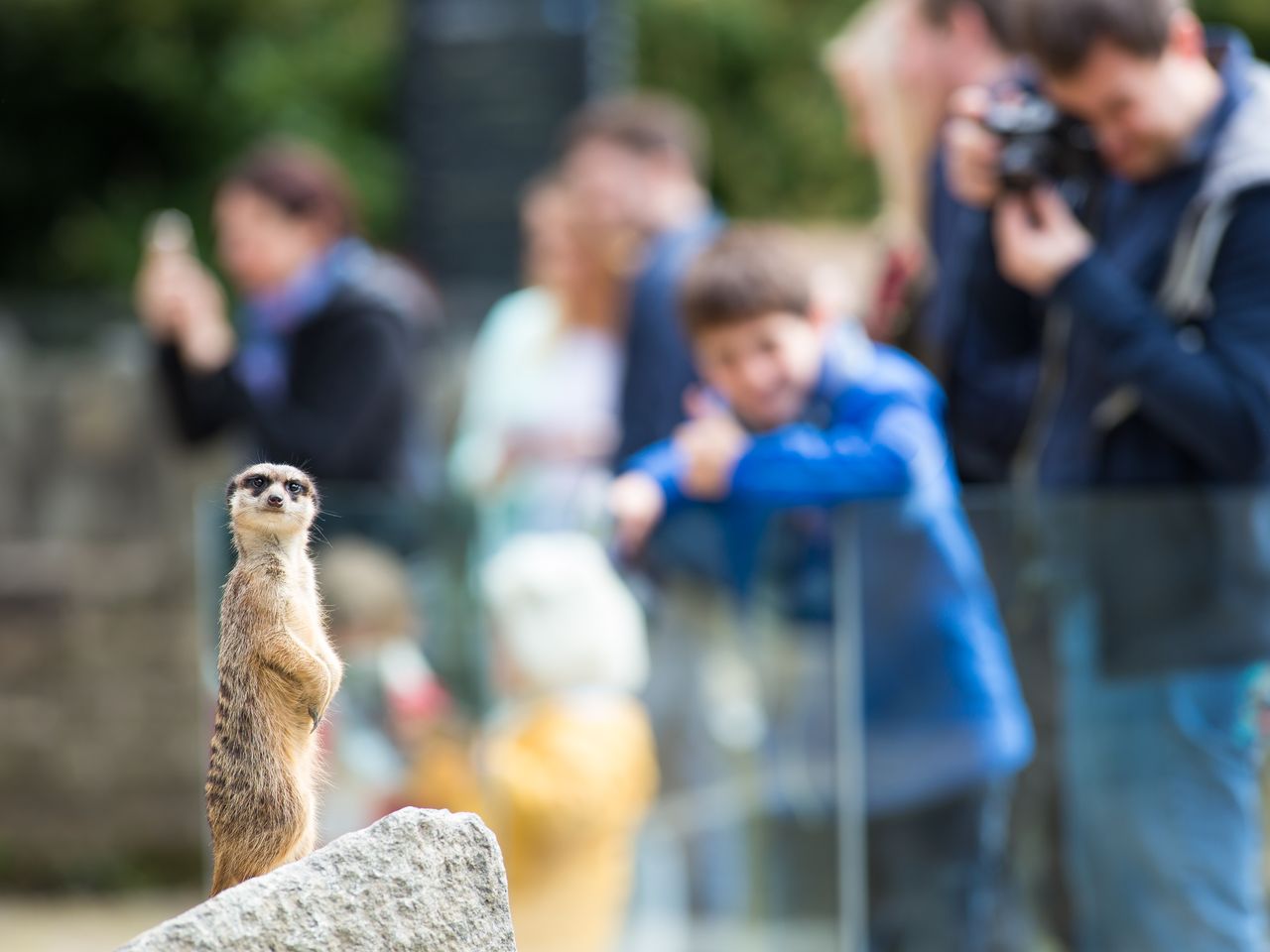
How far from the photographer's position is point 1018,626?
3332mm

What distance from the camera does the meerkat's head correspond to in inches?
66.5

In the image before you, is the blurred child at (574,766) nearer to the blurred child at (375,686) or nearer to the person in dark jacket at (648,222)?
the blurred child at (375,686)

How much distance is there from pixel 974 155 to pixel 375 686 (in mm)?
1845

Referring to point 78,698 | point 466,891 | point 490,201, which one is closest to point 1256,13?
point 490,201

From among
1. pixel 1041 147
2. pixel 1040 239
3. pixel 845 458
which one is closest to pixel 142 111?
pixel 845 458

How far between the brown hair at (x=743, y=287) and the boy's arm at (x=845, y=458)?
251 millimetres

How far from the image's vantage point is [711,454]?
3.41 meters

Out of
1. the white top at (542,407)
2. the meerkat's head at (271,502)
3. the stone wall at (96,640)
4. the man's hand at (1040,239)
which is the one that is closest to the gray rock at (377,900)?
the meerkat's head at (271,502)

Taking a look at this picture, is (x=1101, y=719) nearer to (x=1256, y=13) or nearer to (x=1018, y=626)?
(x=1018, y=626)

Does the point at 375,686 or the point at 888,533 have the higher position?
the point at 888,533

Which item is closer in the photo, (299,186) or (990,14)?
(990,14)

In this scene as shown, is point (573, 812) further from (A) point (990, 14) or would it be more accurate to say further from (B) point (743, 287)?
(A) point (990, 14)

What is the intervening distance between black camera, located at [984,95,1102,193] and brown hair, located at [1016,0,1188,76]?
0.21 metres

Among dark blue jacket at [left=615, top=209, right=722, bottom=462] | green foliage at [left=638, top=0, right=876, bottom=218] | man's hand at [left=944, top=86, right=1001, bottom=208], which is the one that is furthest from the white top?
green foliage at [left=638, top=0, right=876, bottom=218]
